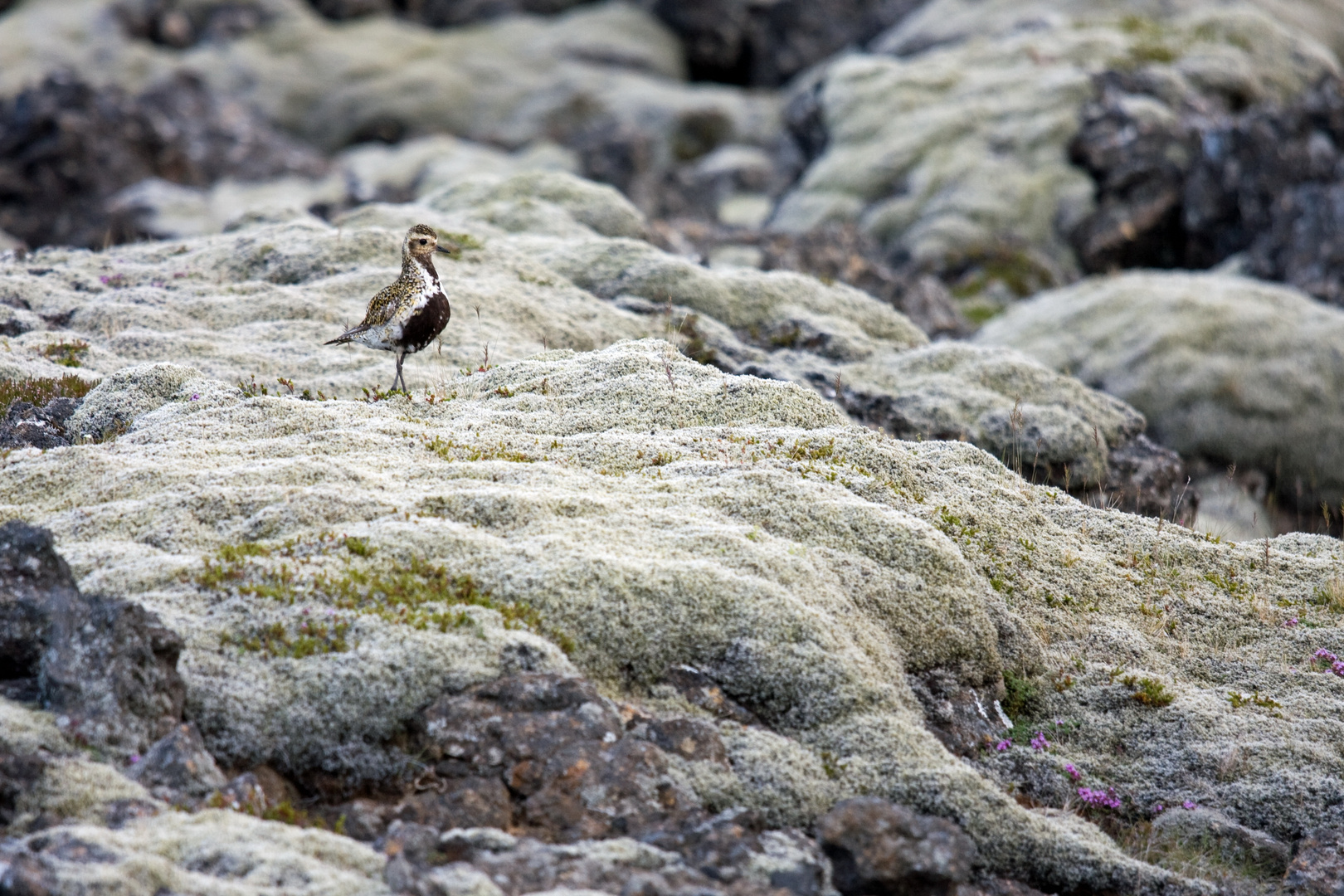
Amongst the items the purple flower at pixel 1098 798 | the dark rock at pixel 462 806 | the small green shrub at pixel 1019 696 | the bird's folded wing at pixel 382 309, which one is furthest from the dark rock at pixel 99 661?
the purple flower at pixel 1098 798

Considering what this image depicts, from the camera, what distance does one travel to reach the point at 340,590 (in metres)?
9.27

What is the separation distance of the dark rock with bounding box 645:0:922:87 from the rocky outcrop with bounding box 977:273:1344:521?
44.0 meters

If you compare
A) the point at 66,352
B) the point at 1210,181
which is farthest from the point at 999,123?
the point at 66,352

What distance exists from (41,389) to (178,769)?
8450 mm

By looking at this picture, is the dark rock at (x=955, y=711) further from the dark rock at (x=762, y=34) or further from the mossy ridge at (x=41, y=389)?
the dark rock at (x=762, y=34)

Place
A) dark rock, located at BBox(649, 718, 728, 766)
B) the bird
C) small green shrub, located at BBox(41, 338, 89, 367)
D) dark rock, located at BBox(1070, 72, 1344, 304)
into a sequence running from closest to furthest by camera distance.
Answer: dark rock, located at BBox(649, 718, 728, 766) → the bird → small green shrub, located at BBox(41, 338, 89, 367) → dark rock, located at BBox(1070, 72, 1344, 304)

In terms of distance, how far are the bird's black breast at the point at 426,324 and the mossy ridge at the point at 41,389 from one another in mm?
4199

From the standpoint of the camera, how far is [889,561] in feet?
35.9

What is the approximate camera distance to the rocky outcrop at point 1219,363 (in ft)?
80.6

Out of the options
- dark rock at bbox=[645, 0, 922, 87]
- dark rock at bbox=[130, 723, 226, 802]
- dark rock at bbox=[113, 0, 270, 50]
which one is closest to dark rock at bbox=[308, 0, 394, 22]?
dark rock at bbox=[113, 0, 270, 50]

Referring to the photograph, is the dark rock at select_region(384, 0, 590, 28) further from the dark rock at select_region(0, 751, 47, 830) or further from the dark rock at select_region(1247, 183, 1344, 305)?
the dark rock at select_region(0, 751, 47, 830)

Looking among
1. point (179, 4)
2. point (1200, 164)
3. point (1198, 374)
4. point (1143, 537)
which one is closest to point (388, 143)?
point (179, 4)

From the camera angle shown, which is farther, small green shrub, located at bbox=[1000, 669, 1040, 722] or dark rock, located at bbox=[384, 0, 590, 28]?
dark rock, located at bbox=[384, 0, 590, 28]

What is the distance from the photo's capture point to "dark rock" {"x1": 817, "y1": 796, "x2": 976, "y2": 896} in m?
7.65
